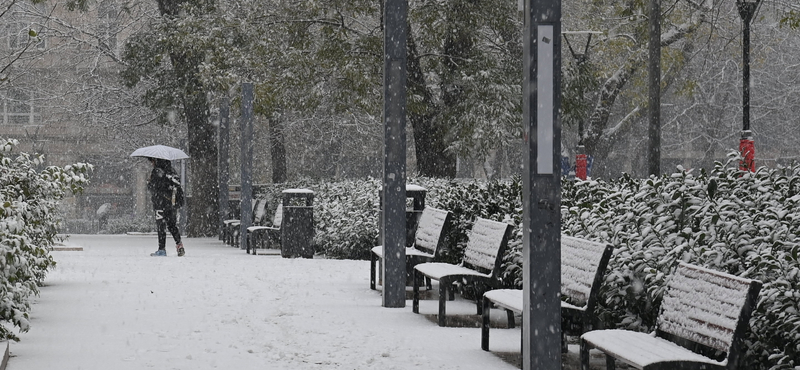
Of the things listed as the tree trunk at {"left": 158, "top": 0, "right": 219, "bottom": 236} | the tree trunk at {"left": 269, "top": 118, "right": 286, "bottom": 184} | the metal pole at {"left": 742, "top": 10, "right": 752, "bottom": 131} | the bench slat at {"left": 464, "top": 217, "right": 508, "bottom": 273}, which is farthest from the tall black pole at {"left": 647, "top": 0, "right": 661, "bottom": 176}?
the tree trunk at {"left": 269, "top": 118, "right": 286, "bottom": 184}

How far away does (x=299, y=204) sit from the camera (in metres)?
19.7

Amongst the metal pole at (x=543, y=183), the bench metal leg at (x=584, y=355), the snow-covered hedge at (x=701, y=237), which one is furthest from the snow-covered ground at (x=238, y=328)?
the metal pole at (x=543, y=183)

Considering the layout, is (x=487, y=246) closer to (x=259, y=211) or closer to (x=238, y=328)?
(x=238, y=328)

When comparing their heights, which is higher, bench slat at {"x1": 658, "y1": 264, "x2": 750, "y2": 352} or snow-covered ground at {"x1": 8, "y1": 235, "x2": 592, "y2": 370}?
bench slat at {"x1": 658, "y1": 264, "x2": 750, "y2": 352}

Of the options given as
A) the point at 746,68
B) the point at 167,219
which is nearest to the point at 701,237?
the point at 167,219

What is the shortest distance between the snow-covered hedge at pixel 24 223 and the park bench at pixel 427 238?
3.39 metres

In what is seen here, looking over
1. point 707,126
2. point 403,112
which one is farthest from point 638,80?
point 403,112

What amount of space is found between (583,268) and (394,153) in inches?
143

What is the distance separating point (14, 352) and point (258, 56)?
18315mm

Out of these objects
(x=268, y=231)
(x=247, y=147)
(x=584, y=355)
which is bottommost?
(x=268, y=231)

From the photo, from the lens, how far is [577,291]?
7.64 meters

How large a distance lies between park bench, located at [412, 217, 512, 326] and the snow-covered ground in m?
0.33

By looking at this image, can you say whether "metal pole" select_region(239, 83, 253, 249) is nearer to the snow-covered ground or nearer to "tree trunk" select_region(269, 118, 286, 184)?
the snow-covered ground

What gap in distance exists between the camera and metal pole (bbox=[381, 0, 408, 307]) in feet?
35.2
